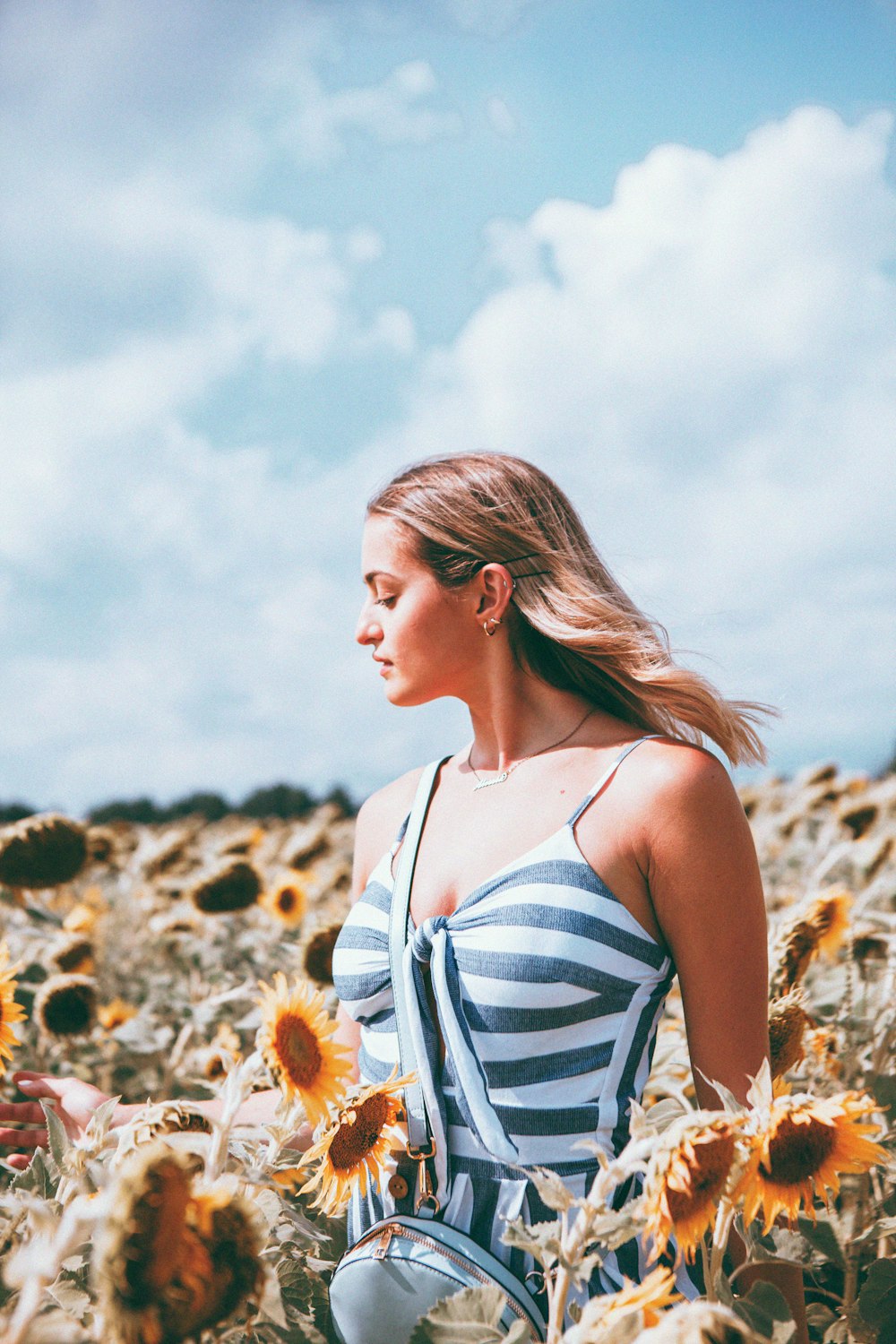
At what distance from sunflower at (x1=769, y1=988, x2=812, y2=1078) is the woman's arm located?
27cm

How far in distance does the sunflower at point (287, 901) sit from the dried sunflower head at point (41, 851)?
70 cm

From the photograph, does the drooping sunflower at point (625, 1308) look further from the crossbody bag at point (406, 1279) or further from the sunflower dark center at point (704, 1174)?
the crossbody bag at point (406, 1279)

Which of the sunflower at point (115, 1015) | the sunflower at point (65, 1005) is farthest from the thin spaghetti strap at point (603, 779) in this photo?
the sunflower at point (115, 1015)

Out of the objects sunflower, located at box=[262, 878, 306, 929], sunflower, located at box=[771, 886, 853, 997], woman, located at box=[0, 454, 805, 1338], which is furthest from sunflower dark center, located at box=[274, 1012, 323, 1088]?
sunflower, located at box=[262, 878, 306, 929]

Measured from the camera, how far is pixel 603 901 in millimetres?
1850

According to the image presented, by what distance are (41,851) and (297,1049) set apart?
2.25 meters

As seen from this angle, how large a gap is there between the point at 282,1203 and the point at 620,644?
3.74ft

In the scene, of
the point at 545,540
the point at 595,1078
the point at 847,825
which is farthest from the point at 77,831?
the point at 847,825

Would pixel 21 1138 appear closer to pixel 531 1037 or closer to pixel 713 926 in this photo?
pixel 531 1037

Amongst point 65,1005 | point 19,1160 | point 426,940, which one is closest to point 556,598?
point 426,940

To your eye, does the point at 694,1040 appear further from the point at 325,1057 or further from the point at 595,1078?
the point at 325,1057

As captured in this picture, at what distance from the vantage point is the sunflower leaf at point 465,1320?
1.29m

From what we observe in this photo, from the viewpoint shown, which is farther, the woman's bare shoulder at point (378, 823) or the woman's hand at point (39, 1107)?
the woman's bare shoulder at point (378, 823)

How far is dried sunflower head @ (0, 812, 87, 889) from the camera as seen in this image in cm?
367
